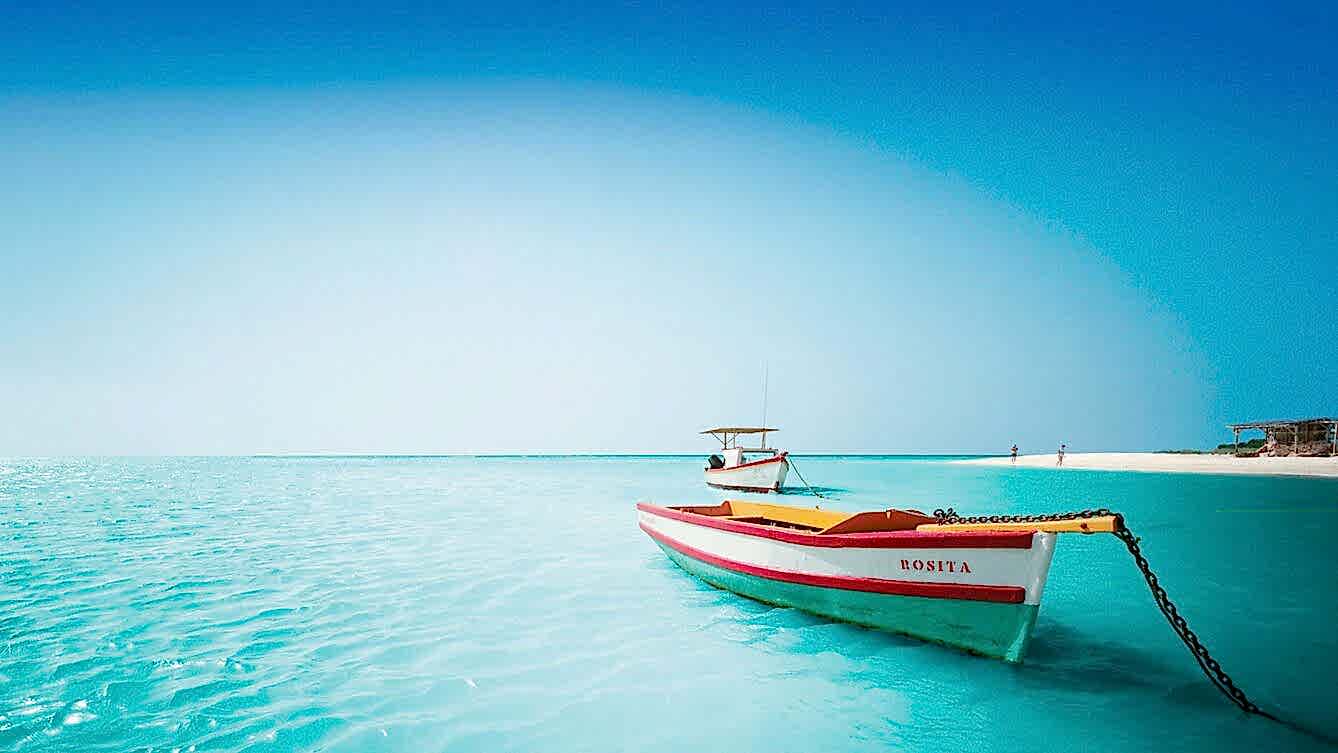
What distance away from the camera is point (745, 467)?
1389 inches

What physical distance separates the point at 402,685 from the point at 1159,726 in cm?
773

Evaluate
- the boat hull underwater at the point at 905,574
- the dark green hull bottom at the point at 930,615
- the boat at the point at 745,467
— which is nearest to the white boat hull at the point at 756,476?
the boat at the point at 745,467

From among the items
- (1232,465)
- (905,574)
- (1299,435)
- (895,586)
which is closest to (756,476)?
(895,586)

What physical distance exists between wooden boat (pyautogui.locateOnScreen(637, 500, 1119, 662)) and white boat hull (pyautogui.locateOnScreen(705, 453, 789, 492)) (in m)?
22.4

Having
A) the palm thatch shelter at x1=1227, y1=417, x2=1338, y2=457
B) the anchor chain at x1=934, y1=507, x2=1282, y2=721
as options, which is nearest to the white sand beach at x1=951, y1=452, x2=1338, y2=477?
the palm thatch shelter at x1=1227, y1=417, x2=1338, y2=457

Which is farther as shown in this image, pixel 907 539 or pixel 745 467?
pixel 745 467

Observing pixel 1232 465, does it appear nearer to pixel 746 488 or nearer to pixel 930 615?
pixel 746 488

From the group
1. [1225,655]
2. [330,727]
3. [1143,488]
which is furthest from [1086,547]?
[1143,488]

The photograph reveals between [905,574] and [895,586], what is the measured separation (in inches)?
10.3

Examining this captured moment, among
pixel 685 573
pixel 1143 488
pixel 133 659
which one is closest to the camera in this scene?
pixel 133 659

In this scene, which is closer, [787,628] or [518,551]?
[787,628]

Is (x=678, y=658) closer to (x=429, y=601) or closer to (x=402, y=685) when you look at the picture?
(x=402, y=685)

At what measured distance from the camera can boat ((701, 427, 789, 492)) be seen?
33.3 meters

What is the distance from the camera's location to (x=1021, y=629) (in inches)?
273
